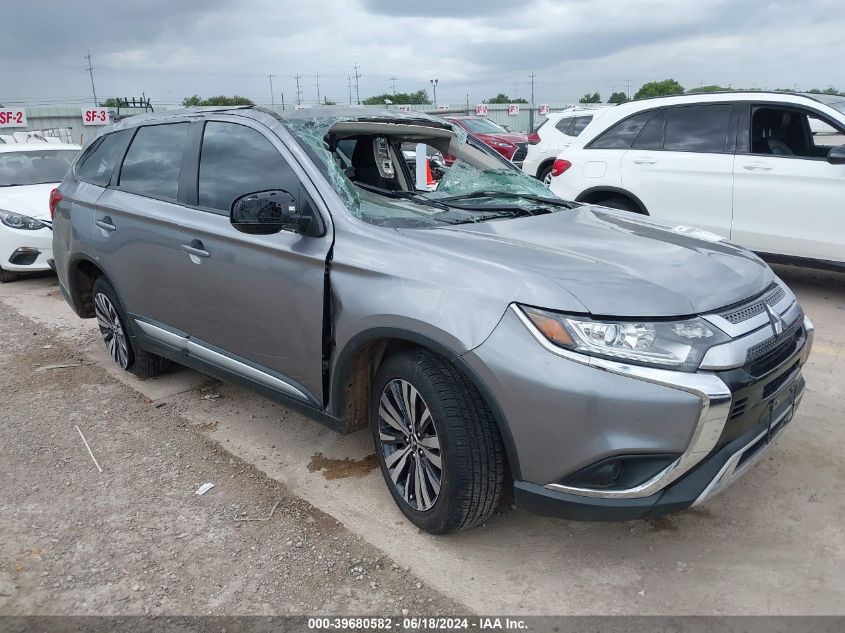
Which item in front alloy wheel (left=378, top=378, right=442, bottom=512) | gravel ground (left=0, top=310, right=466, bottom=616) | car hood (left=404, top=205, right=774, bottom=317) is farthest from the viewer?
front alloy wheel (left=378, top=378, right=442, bottom=512)

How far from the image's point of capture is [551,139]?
11680 millimetres

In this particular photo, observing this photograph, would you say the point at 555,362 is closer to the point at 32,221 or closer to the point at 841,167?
the point at 841,167

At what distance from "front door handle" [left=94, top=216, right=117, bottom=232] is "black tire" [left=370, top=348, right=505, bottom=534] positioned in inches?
98.8

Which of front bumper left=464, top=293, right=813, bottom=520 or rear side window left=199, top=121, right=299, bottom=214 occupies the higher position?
rear side window left=199, top=121, right=299, bottom=214

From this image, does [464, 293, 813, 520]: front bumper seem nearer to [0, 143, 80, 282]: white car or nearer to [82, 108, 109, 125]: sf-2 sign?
[0, 143, 80, 282]: white car

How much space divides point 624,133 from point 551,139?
4.88 metres

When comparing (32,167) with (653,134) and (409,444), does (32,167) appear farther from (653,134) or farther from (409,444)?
(409,444)

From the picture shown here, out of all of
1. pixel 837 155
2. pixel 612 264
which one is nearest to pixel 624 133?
pixel 837 155

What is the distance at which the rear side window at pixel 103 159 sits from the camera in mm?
4543

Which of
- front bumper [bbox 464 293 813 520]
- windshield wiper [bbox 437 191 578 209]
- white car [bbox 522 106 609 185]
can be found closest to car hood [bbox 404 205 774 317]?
front bumper [bbox 464 293 813 520]

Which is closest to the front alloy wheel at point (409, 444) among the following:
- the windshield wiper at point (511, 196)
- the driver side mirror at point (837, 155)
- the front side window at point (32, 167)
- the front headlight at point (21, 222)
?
the windshield wiper at point (511, 196)

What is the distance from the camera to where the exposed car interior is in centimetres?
607

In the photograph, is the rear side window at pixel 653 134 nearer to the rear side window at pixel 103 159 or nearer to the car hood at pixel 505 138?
the rear side window at pixel 103 159

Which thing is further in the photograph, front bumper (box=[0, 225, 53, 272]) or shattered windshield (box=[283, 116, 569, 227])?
front bumper (box=[0, 225, 53, 272])
